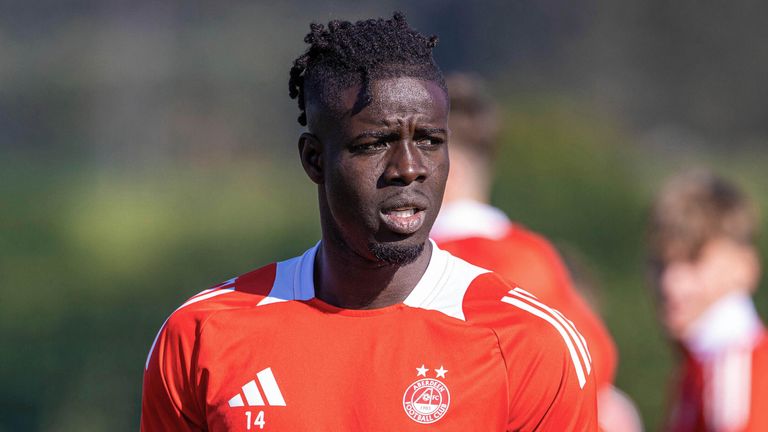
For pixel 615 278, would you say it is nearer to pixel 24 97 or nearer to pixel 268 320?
pixel 24 97

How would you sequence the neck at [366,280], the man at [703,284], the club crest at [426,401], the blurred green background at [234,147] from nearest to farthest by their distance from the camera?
the club crest at [426,401] < the neck at [366,280] < the man at [703,284] < the blurred green background at [234,147]

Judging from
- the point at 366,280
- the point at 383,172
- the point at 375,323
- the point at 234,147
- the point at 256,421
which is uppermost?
the point at 234,147

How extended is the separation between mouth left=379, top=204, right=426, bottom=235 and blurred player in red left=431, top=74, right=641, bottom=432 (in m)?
1.87

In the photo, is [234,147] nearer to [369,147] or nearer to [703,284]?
[703,284]

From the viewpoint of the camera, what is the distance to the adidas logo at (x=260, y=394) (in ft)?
9.57

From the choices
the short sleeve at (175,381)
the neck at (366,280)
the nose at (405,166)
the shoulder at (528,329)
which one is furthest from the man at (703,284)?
the short sleeve at (175,381)

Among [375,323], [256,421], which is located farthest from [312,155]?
[256,421]

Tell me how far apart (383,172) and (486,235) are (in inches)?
88.3

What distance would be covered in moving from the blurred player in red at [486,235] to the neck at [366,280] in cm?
170

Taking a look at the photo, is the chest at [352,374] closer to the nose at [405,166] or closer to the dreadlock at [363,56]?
the nose at [405,166]

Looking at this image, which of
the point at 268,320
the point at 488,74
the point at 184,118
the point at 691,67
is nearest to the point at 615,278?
the point at 488,74

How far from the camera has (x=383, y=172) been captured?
287 cm

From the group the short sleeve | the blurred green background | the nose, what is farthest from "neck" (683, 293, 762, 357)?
the blurred green background

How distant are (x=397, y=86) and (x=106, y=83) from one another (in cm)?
900
